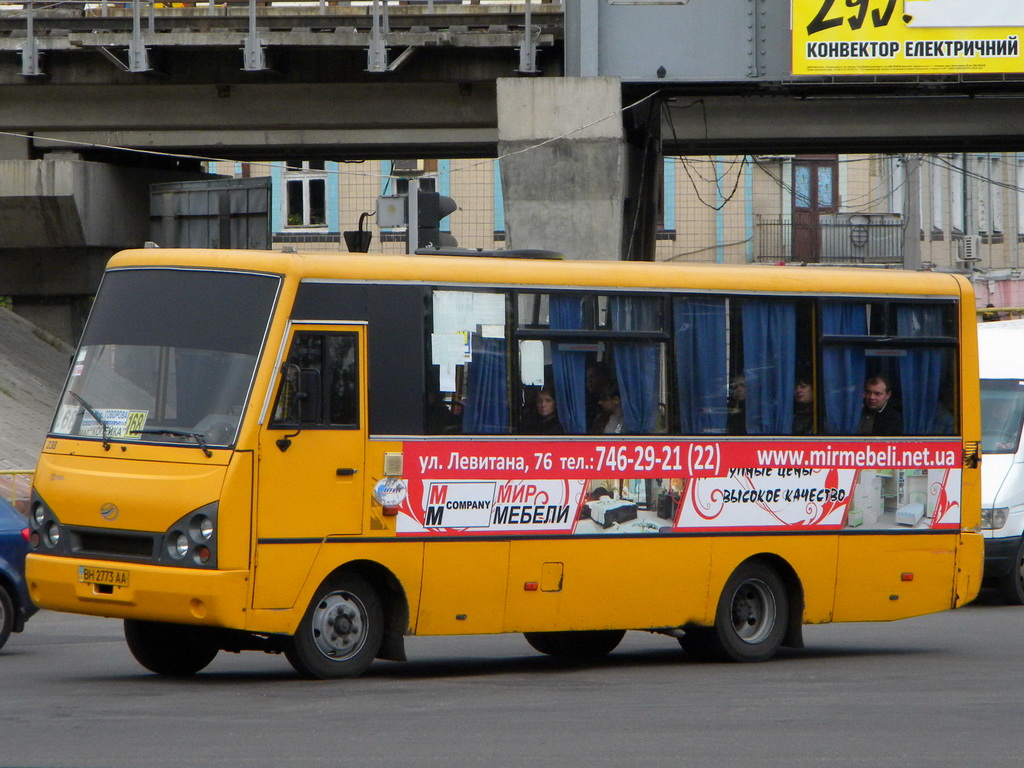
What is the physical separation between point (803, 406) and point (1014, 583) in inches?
234

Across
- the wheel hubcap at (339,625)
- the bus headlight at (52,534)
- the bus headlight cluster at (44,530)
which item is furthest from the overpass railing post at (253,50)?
the wheel hubcap at (339,625)

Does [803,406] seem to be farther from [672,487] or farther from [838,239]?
[838,239]

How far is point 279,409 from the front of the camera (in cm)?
1019

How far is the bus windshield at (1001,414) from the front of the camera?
1759cm

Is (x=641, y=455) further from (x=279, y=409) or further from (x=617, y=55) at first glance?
(x=617, y=55)

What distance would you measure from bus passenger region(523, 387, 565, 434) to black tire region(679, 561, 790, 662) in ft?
6.10

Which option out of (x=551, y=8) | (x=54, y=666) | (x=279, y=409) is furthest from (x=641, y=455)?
(x=551, y=8)

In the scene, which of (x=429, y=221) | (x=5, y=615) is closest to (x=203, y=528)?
(x=5, y=615)

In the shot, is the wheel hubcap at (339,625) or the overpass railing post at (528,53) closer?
the wheel hubcap at (339,625)

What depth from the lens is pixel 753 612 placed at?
12.3 meters

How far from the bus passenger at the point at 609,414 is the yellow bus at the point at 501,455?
0.02m

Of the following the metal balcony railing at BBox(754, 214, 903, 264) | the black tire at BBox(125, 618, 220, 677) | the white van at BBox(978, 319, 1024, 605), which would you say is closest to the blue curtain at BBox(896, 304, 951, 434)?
the white van at BBox(978, 319, 1024, 605)

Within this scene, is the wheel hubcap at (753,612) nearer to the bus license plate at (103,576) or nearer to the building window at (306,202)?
the bus license plate at (103,576)

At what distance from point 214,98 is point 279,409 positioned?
58.2 feet
